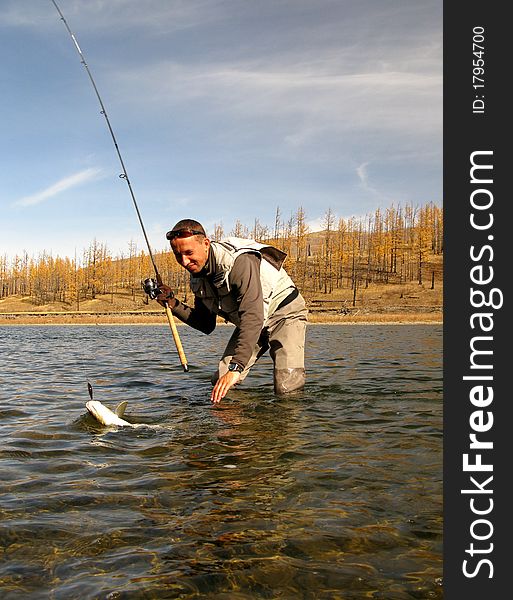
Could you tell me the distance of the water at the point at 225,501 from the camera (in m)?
2.95

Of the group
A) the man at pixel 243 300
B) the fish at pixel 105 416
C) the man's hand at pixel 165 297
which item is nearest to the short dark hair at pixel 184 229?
the man at pixel 243 300

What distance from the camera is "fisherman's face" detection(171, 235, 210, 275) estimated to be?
22.2 ft

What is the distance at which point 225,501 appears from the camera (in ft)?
13.2

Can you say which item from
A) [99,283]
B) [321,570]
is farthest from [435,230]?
[321,570]

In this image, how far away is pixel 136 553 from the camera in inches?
127

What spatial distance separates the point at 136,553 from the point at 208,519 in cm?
60

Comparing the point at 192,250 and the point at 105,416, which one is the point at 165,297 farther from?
the point at 105,416

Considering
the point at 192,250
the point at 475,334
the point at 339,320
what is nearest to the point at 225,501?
the point at 475,334

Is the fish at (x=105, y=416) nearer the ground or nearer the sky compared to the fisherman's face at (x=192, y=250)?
nearer the ground

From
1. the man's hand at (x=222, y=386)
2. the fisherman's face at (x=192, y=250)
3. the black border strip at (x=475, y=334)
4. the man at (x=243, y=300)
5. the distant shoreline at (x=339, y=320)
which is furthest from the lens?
the distant shoreline at (x=339, y=320)

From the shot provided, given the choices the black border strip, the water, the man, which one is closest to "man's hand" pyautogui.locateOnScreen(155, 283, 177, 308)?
the man

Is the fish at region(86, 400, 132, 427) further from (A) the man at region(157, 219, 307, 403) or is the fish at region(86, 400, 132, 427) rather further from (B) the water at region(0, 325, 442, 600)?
(A) the man at region(157, 219, 307, 403)

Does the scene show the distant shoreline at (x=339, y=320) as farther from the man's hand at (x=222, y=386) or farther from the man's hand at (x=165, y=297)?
the man's hand at (x=222, y=386)

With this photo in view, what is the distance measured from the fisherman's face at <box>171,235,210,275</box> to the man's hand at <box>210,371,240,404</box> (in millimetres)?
1487
